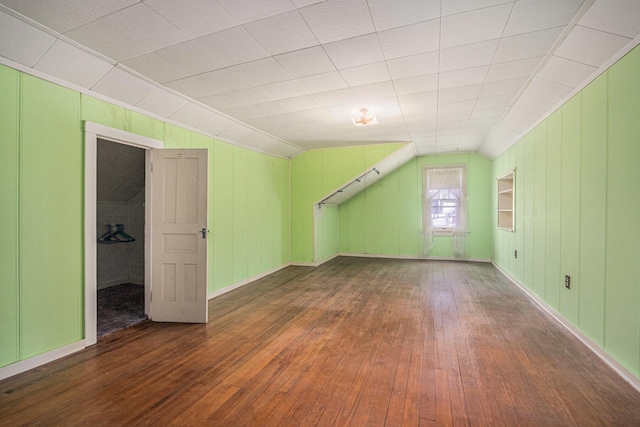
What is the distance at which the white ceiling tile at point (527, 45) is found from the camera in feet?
7.29

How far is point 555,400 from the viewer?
6.44 feet

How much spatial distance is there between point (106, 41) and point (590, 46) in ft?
11.8

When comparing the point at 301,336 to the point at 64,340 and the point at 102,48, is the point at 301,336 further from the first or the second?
the point at 102,48

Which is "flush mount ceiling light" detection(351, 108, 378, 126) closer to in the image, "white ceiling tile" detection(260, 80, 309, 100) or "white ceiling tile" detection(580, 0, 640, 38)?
"white ceiling tile" detection(260, 80, 309, 100)

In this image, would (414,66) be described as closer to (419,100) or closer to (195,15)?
(419,100)

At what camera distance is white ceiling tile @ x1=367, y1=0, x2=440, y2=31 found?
1883mm

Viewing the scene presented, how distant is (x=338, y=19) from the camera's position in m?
2.05

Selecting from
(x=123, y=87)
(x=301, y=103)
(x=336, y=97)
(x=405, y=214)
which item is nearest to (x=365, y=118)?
(x=336, y=97)

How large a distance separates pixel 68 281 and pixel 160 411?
1.56 meters

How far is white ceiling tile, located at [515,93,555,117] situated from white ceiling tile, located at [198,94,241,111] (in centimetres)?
333

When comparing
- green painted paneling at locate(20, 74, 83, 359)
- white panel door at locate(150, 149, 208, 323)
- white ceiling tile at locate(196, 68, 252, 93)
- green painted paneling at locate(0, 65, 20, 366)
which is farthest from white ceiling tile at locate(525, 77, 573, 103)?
green painted paneling at locate(0, 65, 20, 366)

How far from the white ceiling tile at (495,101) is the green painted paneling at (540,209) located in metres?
0.55

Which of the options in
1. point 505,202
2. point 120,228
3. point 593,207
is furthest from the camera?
point 505,202

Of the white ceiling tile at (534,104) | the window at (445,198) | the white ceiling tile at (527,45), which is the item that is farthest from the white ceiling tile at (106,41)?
the window at (445,198)
